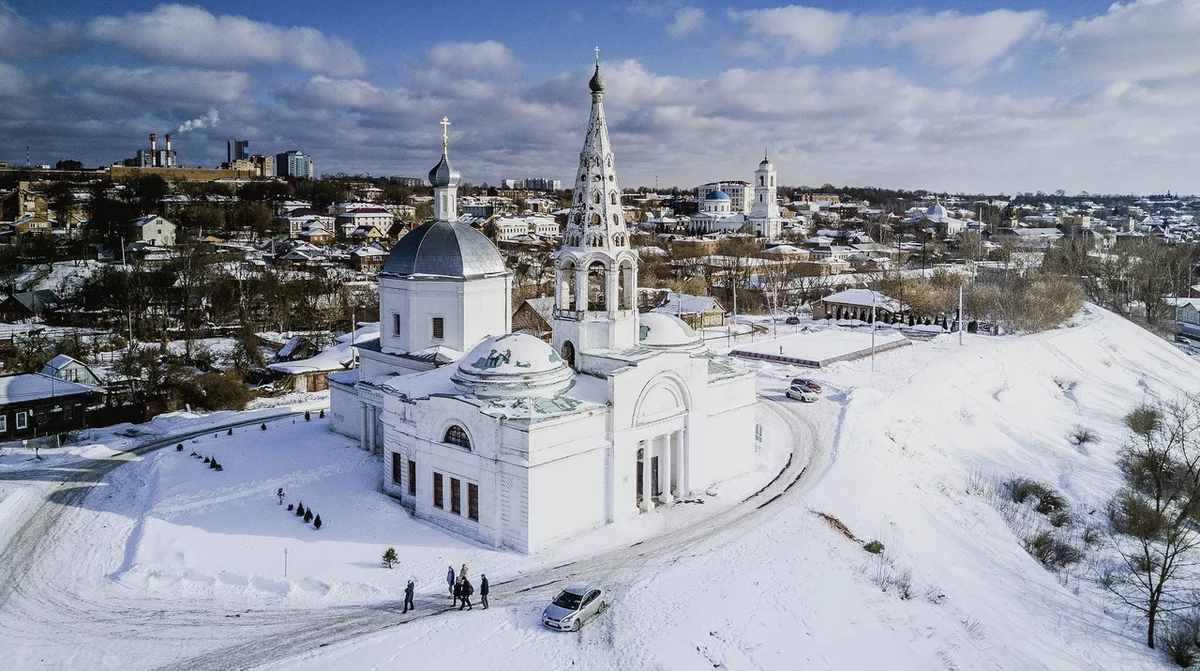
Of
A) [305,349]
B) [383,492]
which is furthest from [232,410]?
[383,492]

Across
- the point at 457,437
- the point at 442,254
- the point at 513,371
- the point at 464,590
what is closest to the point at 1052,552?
the point at 513,371

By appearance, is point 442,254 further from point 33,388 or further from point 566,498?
point 33,388

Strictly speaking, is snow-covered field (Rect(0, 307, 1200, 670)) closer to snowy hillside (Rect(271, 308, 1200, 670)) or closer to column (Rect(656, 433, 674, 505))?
snowy hillside (Rect(271, 308, 1200, 670))

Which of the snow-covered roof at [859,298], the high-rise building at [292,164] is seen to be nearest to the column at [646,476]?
the snow-covered roof at [859,298]

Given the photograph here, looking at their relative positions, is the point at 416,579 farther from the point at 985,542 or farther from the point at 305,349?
the point at 305,349

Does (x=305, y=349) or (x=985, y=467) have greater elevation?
(x=305, y=349)

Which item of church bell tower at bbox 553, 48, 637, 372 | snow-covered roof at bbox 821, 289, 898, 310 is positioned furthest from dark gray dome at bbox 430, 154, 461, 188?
snow-covered roof at bbox 821, 289, 898, 310

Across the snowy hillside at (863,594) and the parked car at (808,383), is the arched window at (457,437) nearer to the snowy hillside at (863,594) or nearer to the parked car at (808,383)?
the snowy hillside at (863,594)
